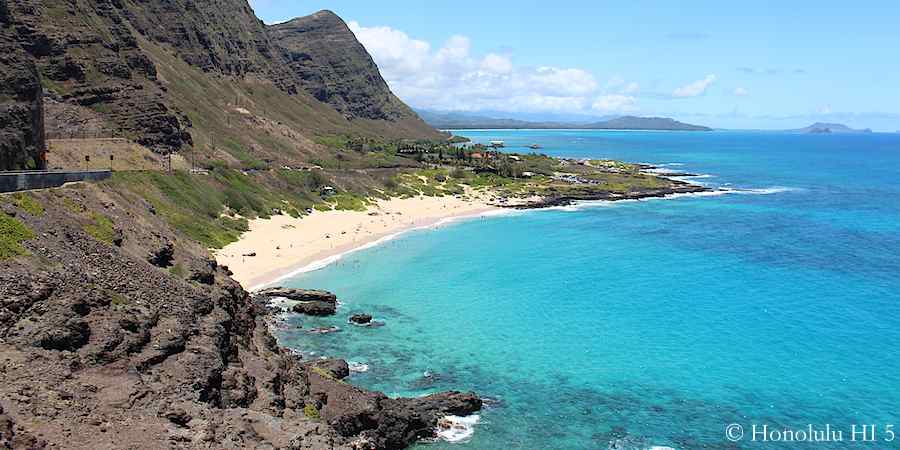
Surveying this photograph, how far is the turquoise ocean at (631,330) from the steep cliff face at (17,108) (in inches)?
862

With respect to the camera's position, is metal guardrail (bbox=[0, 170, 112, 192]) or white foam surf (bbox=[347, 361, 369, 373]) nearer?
metal guardrail (bbox=[0, 170, 112, 192])

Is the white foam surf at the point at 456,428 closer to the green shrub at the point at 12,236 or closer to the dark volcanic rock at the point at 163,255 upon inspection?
the dark volcanic rock at the point at 163,255

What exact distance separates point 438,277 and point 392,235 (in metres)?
22.4

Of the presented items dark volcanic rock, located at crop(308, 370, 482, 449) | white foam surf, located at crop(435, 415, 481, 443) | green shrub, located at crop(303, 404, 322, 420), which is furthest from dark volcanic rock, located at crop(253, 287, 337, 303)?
green shrub, located at crop(303, 404, 322, 420)

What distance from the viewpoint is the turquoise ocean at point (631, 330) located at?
3709 centimetres

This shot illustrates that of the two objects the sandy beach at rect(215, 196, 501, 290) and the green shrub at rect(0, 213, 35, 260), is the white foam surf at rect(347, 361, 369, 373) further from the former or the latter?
the sandy beach at rect(215, 196, 501, 290)

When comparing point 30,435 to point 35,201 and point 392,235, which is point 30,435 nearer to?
point 35,201

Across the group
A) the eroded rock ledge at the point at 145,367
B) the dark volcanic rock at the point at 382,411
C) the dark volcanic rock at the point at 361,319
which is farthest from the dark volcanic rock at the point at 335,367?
the dark volcanic rock at the point at 361,319

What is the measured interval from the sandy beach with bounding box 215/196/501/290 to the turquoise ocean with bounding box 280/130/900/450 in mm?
3414

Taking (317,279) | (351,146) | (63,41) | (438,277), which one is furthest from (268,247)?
(351,146)

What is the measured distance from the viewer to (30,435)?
62.2 ft

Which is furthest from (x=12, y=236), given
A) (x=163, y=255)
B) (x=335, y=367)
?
(x=335, y=367)

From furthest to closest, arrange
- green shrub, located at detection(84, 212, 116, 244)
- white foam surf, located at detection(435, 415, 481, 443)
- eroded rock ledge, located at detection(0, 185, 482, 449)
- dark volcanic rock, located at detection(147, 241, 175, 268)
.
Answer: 1. dark volcanic rock, located at detection(147, 241, 175, 268)
2. green shrub, located at detection(84, 212, 116, 244)
3. white foam surf, located at detection(435, 415, 481, 443)
4. eroded rock ledge, located at detection(0, 185, 482, 449)

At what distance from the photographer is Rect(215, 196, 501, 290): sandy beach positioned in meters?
66.5
